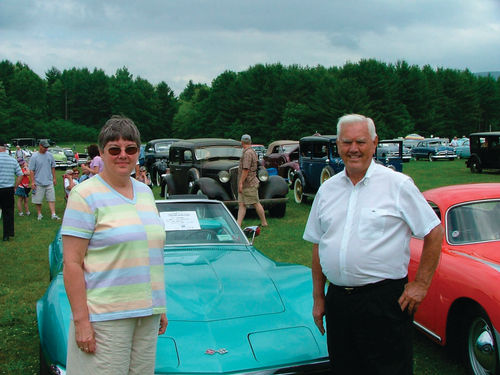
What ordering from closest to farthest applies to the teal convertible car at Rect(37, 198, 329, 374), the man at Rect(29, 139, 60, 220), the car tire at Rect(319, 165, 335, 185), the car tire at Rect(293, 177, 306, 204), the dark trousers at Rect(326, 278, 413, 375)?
the dark trousers at Rect(326, 278, 413, 375)
the teal convertible car at Rect(37, 198, 329, 374)
the man at Rect(29, 139, 60, 220)
the car tire at Rect(319, 165, 335, 185)
the car tire at Rect(293, 177, 306, 204)

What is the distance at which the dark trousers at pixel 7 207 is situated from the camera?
342 inches

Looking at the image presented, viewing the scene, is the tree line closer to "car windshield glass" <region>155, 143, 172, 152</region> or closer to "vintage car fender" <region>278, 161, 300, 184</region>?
"car windshield glass" <region>155, 143, 172, 152</region>

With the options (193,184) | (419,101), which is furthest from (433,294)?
(419,101)

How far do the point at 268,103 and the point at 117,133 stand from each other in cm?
7526

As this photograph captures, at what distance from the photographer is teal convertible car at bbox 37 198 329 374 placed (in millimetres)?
2797

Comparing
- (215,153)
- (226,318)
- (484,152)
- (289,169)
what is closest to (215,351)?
(226,318)

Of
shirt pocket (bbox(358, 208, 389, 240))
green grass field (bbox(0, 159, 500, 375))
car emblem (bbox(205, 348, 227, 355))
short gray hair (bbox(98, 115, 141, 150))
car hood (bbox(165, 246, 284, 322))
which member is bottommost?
green grass field (bbox(0, 159, 500, 375))

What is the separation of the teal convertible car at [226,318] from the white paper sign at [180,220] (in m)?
0.23

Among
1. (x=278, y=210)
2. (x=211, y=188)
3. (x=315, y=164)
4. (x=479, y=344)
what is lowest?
(x=278, y=210)

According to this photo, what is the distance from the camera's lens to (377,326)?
2373 mm

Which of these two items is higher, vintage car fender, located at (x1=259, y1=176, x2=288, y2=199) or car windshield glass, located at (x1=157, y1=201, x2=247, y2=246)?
car windshield glass, located at (x1=157, y1=201, x2=247, y2=246)

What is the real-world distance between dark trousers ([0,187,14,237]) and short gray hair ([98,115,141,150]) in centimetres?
733

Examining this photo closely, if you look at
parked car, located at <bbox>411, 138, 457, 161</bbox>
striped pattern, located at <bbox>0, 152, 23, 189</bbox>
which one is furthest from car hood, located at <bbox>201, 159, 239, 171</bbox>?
parked car, located at <bbox>411, 138, 457, 161</bbox>

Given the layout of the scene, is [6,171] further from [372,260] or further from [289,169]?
[289,169]
